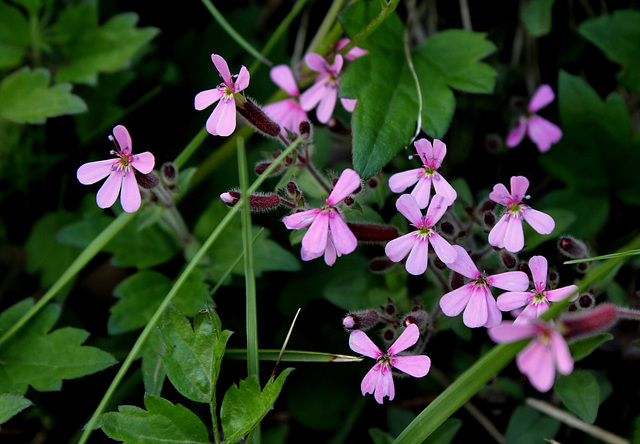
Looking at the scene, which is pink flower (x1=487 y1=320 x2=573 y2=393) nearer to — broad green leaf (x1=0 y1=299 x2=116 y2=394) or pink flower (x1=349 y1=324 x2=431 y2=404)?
pink flower (x1=349 y1=324 x2=431 y2=404)

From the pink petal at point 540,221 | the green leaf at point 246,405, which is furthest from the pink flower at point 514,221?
the green leaf at point 246,405

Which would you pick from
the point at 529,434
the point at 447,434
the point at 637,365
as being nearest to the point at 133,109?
the point at 447,434

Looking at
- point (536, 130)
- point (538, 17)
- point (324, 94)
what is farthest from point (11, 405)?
point (538, 17)

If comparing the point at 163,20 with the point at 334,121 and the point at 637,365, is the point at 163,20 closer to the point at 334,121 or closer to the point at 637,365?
the point at 334,121

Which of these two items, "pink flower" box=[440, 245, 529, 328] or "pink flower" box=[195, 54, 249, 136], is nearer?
"pink flower" box=[440, 245, 529, 328]

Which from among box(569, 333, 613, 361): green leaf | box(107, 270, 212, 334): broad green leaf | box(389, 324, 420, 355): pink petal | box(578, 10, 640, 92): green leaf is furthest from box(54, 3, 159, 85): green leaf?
box(569, 333, 613, 361): green leaf
